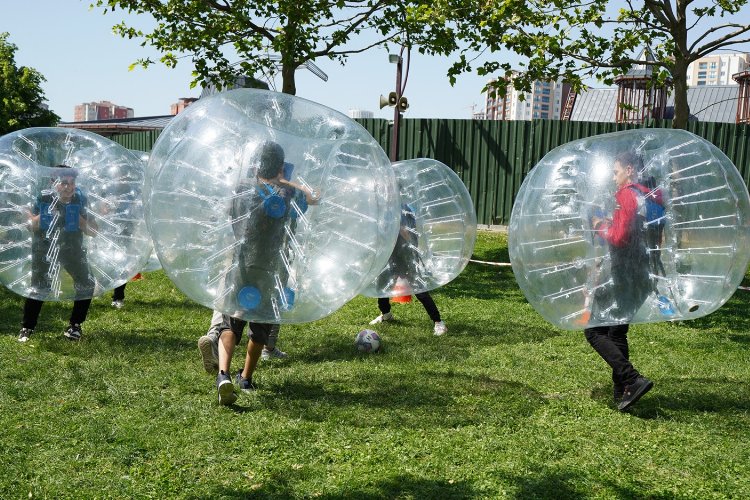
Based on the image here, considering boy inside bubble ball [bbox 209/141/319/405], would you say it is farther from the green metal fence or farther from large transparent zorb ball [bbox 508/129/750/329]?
the green metal fence

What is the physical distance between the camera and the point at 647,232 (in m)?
4.75

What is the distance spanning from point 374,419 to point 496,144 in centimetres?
1213

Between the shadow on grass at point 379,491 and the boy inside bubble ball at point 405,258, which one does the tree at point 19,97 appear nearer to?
the boy inside bubble ball at point 405,258

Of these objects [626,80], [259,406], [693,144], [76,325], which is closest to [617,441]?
[693,144]

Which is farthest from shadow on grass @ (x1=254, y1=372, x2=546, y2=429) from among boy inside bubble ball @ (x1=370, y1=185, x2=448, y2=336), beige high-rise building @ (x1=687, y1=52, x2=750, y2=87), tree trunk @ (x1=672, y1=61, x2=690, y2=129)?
beige high-rise building @ (x1=687, y1=52, x2=750, y2=87)

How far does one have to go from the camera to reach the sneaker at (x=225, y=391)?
5.20 meters

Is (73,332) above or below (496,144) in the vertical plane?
below

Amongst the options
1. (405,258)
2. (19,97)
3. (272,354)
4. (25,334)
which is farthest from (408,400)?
(19,97)

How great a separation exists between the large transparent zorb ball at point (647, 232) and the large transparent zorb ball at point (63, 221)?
355cm

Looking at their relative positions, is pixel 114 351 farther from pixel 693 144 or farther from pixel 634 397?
pixel 693 144

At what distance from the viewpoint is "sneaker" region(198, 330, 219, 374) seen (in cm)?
583

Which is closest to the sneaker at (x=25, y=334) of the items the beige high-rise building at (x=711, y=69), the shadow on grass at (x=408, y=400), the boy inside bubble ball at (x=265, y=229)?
the shadow on grass at (x=408, y=400)

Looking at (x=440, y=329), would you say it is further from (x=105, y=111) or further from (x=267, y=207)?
(x=105, y=111)

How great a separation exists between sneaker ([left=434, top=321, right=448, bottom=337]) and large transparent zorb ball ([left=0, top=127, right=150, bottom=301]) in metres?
3.30
